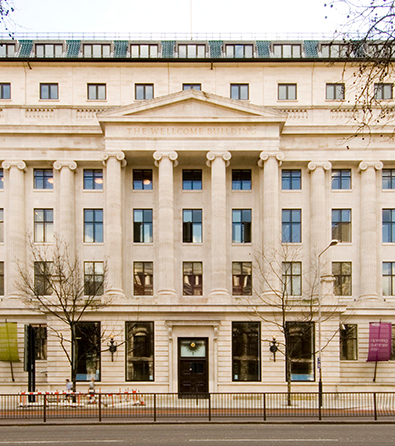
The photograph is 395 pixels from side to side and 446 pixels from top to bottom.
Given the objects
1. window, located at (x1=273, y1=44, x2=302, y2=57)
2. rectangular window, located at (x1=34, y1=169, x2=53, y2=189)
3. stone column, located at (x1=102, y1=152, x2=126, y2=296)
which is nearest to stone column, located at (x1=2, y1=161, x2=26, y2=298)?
rectangular window, located at (x1=34, y1=169, x2=53, y2=189)

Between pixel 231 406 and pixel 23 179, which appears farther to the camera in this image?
pixel 23 179

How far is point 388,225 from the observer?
4709 cm

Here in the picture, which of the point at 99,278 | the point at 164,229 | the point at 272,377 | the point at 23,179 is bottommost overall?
the point at 272,377

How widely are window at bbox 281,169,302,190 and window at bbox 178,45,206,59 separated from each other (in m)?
12.2

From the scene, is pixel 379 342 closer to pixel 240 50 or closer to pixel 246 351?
pixel 246 351

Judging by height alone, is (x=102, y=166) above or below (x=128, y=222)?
above

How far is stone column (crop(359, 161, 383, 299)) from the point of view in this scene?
45.6m

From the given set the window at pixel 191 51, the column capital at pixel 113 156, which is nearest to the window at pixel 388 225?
the window at pixel 191 51

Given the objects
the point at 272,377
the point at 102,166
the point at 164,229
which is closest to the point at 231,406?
the point at 272,377

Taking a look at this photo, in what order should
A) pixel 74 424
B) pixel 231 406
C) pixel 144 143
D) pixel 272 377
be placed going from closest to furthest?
pixel 74 424, pixel 231 406, pixel 272 377, pixel 144 143

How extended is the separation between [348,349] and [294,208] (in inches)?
424

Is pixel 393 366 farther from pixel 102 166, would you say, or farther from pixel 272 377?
pixel 102 166

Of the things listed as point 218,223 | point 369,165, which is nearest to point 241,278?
point 218,223

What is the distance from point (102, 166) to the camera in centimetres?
4697
